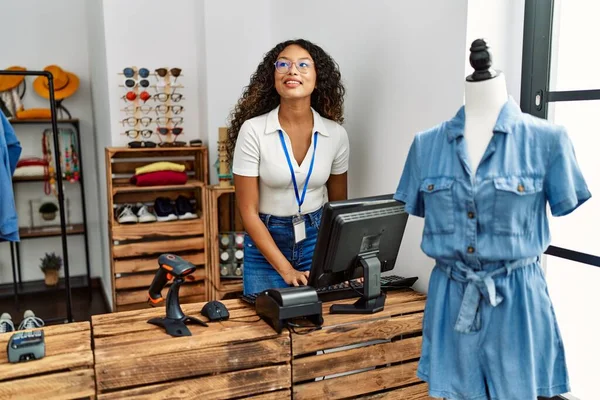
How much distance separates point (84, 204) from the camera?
16.3ft

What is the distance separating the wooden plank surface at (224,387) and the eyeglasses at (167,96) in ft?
9.25

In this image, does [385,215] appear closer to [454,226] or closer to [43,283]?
[454,226]

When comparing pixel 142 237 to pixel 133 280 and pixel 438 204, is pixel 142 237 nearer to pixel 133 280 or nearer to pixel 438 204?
pixel 133 280

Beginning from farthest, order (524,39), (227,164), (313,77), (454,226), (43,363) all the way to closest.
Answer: (227,164) < (313,77) < (524,39) < (43,363) < (454,226)

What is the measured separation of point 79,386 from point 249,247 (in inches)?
38.5

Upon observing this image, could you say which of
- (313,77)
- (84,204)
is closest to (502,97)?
(313,77)

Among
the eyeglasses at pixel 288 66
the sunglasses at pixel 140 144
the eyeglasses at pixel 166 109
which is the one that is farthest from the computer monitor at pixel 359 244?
the eyeglasses at pixel 166 109

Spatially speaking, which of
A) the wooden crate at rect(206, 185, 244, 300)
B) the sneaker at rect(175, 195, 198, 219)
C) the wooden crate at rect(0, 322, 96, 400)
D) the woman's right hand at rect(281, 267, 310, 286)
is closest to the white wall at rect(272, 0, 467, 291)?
the woman's right hand at rect(281, 267, 310, 286)

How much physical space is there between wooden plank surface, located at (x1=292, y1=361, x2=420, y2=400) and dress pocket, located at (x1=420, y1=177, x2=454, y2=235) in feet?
2.33

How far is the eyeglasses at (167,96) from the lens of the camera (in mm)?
4125

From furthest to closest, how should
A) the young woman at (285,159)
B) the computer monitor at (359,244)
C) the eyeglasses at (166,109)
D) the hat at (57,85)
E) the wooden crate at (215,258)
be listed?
1. the hat at (57,85)
2. the eyeglasses at (166,109)
3. the wooden crate at (215,258)
4. the young woman at (285,159)
5. the computer monitor at (359,244)

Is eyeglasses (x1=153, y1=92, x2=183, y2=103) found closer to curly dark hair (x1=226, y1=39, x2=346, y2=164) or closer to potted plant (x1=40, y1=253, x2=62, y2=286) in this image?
curly dark hair (x1=226, y1=39, x2=346, y2=164)

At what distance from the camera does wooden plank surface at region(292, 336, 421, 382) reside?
184 centimetres

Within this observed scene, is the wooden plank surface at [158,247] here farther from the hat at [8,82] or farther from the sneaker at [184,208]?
the hat at [8,82]
